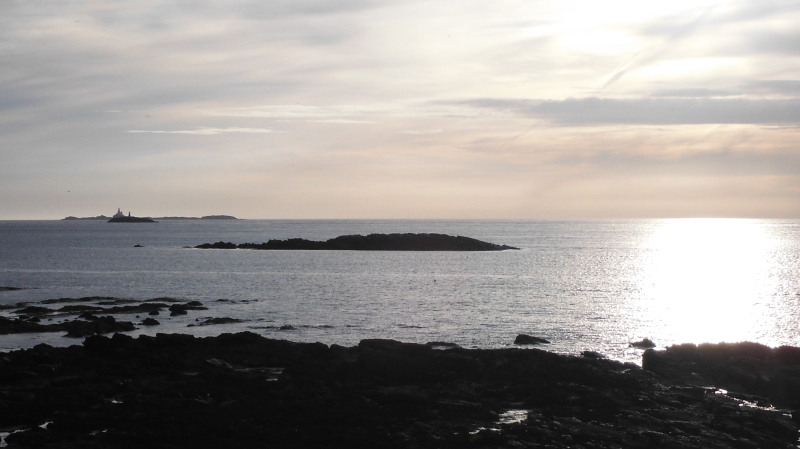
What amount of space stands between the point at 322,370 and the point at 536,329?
2011 cm

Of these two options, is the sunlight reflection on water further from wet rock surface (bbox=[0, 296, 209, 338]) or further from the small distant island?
the small distant island

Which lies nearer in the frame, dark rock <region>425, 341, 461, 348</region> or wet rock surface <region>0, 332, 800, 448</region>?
wet rock surface <region>0, 332, 800, 448</region>

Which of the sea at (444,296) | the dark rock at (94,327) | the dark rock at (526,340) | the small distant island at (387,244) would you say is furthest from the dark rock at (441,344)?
the small distant island at (387,244)

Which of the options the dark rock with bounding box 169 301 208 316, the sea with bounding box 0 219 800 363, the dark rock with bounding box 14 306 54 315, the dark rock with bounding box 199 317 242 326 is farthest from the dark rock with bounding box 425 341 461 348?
the dark rock with bounding box 14 306 54 315

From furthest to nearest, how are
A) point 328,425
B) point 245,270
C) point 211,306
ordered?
1. point 245,270
2. point 211,306
3. point 328,425

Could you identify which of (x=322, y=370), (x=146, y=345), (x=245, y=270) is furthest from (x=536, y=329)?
(x=245, y=270)

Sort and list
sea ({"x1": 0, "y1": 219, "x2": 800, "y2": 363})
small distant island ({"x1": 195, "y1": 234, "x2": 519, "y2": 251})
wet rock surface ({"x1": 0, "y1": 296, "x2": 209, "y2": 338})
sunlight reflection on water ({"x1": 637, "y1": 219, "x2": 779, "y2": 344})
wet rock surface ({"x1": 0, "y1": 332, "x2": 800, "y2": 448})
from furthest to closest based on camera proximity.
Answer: small distant island ({"x1": 195, "y1": 234, "x2": 519, "y2": 251}), sunlight reflection on water ({"x1": 637, "y1": 219, "x2": 779, "y2": 344}), sea ({"x1": 0, "y1": 219, "x2": 800, "y2": 363}), wet rock surface ({"x1": 0, "y1": 296, "x2": 209, "y2": 338}), wet rock surface ({"x1": 0, "y1": 332, "x2": 800, "y2": 448})

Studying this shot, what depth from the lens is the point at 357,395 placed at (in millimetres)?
22969

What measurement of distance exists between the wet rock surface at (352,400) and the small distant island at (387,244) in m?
110

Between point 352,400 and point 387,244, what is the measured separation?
394ft

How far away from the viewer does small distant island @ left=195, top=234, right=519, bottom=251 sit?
140 m

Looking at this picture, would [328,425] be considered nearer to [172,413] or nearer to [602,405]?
[172,413]

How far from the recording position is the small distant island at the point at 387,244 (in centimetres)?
13988

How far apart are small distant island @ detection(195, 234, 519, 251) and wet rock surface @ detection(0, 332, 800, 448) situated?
4318 inches
